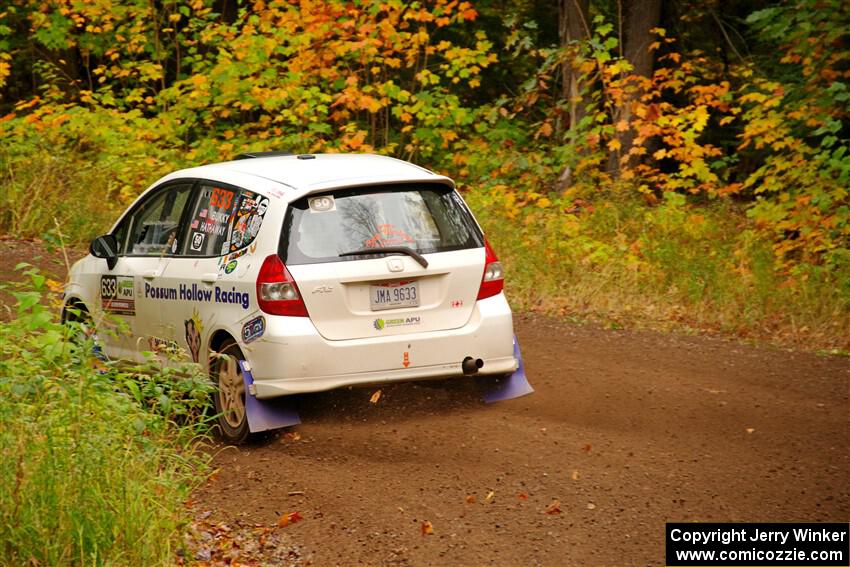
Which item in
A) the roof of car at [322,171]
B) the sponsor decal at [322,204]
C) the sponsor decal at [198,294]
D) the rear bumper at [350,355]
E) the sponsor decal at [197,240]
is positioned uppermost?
the roof of car at [322,171]

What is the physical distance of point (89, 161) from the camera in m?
17.3

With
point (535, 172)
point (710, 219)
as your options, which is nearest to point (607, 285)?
point (710, 219)

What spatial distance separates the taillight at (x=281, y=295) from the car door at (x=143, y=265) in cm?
132

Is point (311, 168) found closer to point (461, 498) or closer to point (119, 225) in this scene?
point (119, 225)

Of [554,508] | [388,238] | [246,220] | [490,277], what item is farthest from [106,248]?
[554,508]

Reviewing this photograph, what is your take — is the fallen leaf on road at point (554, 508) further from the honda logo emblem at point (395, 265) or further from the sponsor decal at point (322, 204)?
the sponsor decal at point (322, 204)

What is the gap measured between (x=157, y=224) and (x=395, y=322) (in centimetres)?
233

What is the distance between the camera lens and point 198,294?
772cm

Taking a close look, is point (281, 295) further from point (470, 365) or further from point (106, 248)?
point (106, 248)

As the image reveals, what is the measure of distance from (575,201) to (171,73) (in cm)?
1193

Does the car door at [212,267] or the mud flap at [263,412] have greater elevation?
the car door at [212,267]

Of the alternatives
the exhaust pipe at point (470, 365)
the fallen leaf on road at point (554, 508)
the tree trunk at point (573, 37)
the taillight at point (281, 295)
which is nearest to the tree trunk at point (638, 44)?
the tree trunk at point (573, 37)

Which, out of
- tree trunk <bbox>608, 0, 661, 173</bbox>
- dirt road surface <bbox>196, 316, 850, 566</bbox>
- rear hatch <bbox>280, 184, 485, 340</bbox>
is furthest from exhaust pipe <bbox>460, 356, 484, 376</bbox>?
tree trunk <bbox>608, 0, 661, 173</bbox>

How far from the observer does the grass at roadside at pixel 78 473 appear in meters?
4.66
